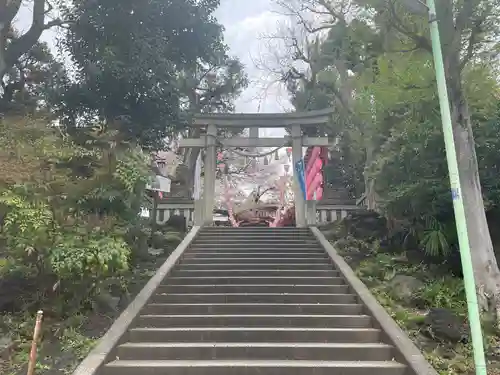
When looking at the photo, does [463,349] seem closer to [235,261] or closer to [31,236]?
[235,261]

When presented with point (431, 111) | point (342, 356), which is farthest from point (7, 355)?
point (431, 111)

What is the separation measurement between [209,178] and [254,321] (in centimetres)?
794

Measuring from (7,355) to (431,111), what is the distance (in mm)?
8164

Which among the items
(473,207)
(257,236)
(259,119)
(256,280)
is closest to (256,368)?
(256,280)

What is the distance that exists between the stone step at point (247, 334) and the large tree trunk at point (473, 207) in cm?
178

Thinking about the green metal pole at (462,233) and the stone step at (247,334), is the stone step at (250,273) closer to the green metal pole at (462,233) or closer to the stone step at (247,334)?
the stone step at (247,334)

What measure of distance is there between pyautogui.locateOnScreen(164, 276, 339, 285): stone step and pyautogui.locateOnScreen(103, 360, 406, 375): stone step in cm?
293

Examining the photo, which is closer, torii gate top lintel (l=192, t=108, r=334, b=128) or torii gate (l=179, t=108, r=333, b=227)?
torii gate (l=179, t=108, r=333, b=227)

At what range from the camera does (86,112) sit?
10.5 meters

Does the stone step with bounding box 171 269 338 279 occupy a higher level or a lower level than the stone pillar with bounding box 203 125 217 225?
lower

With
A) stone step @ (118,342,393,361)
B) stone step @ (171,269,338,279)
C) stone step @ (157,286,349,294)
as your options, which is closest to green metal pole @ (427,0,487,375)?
stone step @ (118,342,393,361)

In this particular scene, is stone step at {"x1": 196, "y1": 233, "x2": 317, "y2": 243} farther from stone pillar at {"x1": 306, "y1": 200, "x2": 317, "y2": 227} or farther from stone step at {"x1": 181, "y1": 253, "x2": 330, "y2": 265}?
stone step at {"x1": 181, "y1": 253, "x2": 330, "y2": 265}

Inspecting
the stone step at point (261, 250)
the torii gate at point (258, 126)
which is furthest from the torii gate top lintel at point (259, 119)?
the stone step at point (261, 250)

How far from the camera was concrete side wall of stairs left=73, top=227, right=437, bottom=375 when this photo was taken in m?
5.67
